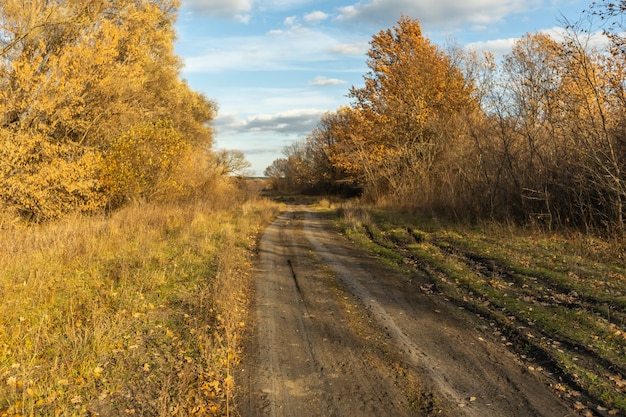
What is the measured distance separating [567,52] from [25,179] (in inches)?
655

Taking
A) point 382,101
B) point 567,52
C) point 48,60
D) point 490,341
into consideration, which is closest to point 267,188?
point 382,101

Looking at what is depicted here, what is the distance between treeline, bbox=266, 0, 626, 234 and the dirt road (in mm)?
7146

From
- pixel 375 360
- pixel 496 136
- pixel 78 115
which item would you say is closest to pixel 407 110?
pixel 496 136

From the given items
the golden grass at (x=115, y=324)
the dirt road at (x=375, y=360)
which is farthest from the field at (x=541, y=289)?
the golden grass at (x=115, y=324)

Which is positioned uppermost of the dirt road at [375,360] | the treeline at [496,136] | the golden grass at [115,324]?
the treeline at [496,136]

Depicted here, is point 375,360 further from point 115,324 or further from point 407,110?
point 407,110

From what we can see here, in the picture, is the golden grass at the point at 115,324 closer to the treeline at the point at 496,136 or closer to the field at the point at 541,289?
the field at the point at 541,289

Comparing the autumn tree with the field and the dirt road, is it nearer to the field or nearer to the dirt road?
the field

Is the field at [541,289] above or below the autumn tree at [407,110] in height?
below

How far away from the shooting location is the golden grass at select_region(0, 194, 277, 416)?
4.26 metres

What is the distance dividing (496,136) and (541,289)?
362 inches

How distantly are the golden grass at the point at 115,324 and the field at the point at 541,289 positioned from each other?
12.9 feet

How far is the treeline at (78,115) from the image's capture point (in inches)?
515

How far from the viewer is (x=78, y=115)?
16.5 m
